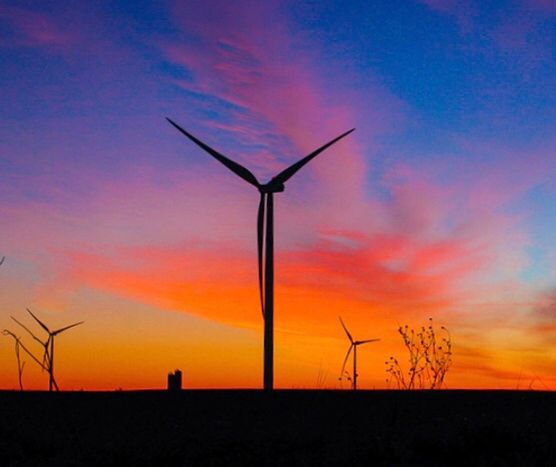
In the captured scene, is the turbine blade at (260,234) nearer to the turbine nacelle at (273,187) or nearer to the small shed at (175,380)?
the turbine nacelle at (273,187)

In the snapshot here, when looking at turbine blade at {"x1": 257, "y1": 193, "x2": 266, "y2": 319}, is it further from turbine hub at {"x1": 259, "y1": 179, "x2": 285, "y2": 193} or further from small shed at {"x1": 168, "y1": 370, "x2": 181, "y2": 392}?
small shed at {"x1": 168, "y1": 370, "x2": 181, "y2": 392}
